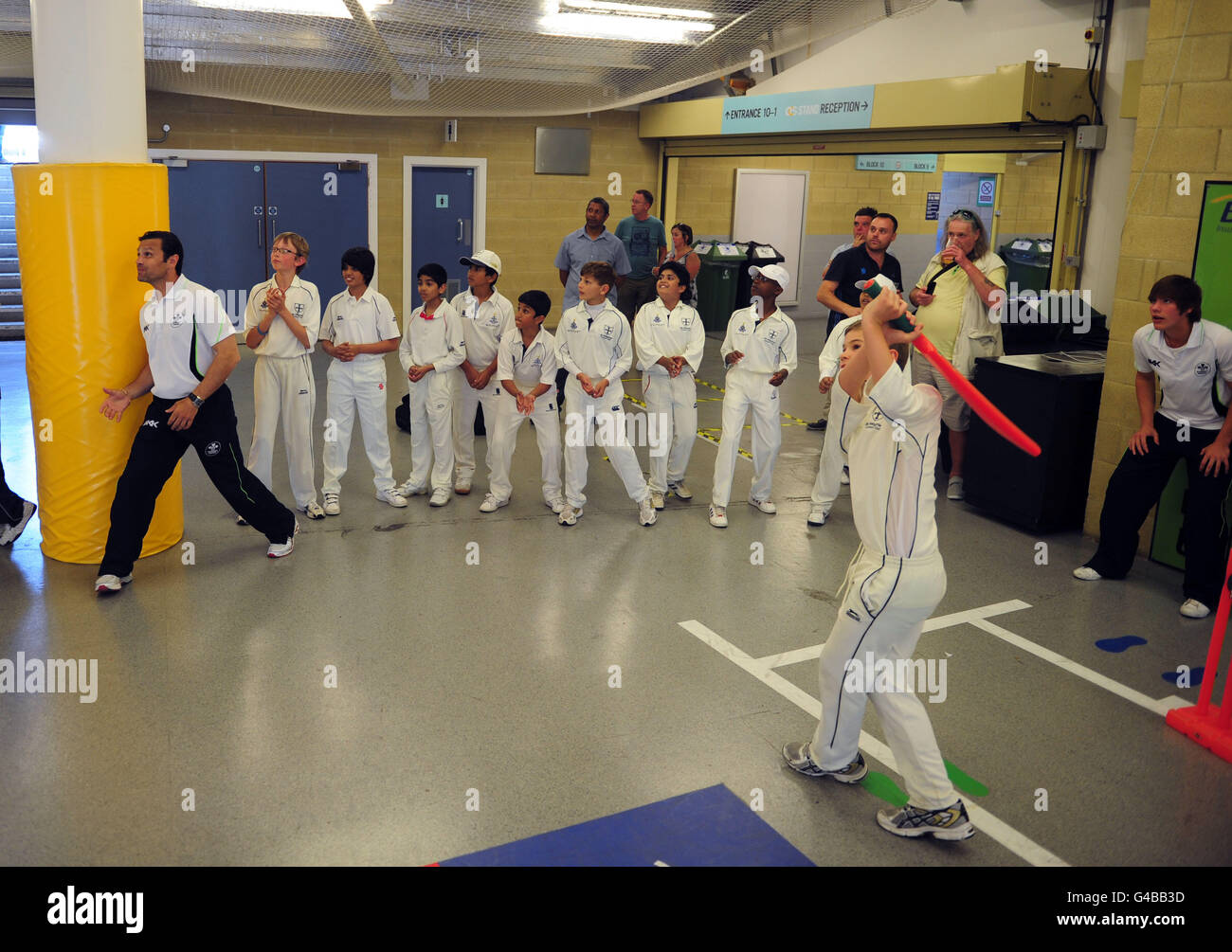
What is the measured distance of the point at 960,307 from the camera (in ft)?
24.3

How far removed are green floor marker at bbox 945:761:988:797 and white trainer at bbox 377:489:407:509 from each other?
4.03 meters

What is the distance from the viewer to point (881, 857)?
11.3 ft

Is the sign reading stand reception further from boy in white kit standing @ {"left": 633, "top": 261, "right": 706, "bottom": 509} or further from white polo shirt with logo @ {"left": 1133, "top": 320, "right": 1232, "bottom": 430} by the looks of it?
white polo shirt with logo @ {"left": 1133, "top": 320, "right": 1232, "bottom": 430}

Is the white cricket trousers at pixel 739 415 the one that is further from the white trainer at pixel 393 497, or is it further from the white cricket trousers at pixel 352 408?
the white cricket trousers at pixel 352 408

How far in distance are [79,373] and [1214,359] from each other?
5923 millimetres

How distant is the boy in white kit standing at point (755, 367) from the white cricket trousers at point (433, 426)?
179cm

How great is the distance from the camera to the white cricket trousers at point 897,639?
3426 millimetres

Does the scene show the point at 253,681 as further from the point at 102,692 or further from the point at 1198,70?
the point at 1198,70

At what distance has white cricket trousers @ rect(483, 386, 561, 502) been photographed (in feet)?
22.0

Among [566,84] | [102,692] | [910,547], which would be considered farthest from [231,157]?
[910,547]

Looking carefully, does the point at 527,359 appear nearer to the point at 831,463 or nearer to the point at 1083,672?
the point at 831,463

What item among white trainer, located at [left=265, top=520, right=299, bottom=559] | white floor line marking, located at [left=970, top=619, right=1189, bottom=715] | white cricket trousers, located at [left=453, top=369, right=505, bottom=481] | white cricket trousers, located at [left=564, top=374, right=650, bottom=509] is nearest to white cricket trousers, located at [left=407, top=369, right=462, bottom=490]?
white cricket trousers, located at [left=453, top=369, right=505, bottom=481]

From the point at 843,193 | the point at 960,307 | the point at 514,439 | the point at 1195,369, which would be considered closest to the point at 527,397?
the point at 514,439

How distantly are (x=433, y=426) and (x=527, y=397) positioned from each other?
2.41ft
